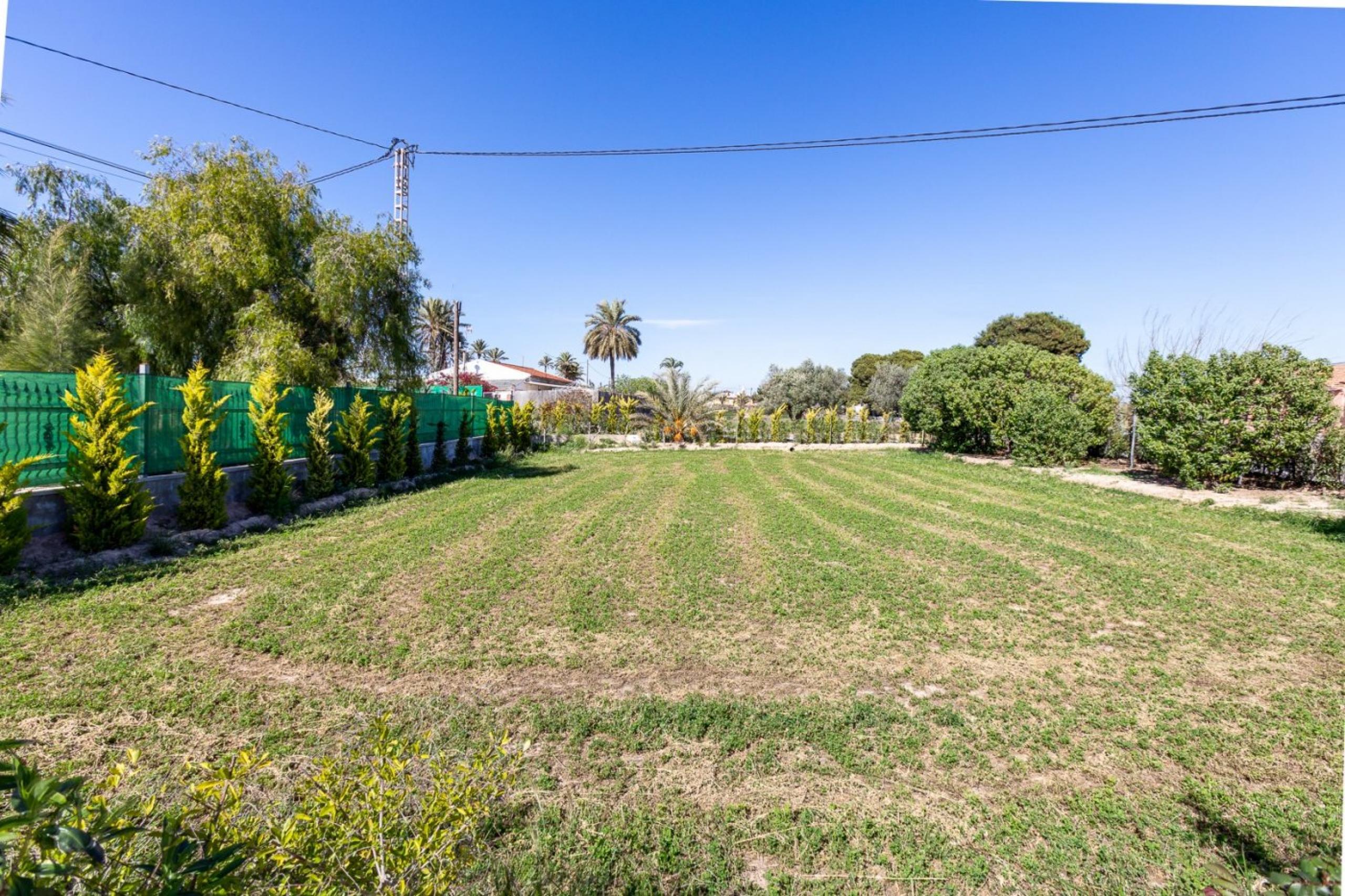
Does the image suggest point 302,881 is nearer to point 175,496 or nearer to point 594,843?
point 594,843

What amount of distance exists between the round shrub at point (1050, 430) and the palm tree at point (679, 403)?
11709 millimetres

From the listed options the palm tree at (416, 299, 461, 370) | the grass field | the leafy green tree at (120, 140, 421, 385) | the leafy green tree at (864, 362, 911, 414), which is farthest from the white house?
the grass field

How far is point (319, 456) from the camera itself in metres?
9.78

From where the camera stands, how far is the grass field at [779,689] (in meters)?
2.41

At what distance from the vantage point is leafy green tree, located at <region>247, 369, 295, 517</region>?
27.7 feet

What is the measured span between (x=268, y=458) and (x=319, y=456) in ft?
4.39

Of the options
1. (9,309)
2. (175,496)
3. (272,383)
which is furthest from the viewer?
(9,309)

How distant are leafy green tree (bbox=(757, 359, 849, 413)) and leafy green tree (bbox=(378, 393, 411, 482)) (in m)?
30.5

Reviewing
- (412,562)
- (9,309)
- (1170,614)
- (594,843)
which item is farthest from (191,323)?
(1170,614)

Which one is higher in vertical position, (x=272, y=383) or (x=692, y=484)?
(x=272, y=383)

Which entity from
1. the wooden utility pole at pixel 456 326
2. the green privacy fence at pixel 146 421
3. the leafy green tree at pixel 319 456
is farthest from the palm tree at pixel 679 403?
the leafy green tree at pixel 319 456

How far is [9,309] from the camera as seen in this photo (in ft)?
36.7

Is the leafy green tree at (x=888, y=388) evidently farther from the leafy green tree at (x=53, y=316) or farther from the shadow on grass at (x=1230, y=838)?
Result: the shadow on grass at (x=1230, y=838)

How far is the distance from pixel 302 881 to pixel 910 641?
164 inches
